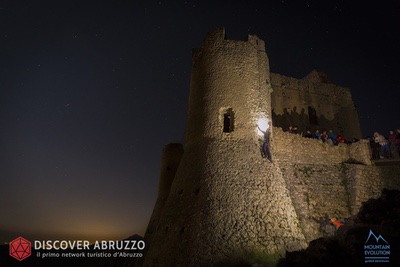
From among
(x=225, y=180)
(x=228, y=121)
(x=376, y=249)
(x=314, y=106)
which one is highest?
(x=314, y=106)

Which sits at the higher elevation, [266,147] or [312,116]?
[312,116]

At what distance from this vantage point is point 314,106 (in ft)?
71.4

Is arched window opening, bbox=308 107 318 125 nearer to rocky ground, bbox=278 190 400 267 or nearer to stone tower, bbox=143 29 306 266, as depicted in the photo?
stone tower, bbox=143 29 306 266

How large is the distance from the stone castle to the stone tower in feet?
0.12

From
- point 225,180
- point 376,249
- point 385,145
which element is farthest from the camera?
point 385,145

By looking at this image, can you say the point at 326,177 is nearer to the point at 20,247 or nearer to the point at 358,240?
the point at 358,240

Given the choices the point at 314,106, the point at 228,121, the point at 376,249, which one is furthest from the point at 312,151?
the point at 314,106

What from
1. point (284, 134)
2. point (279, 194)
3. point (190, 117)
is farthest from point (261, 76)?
point (279, 194)

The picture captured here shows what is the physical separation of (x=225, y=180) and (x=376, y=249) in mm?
5186

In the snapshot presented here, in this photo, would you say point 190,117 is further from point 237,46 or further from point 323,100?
point 323,100

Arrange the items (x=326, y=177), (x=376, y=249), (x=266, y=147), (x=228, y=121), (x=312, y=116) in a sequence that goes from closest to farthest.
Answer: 1. (x=376, y=249)
2. (x=266, y=147)
3. (x=228, y=121)
4. (x=326, y=177)
5. (x=312, y=116)

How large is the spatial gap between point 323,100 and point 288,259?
16805 mm

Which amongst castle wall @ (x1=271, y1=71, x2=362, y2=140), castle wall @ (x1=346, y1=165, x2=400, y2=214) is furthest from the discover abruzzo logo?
castle wall @ (x1=271, y1=71, x2=362, y2=140)

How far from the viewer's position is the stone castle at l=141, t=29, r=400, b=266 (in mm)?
9367
